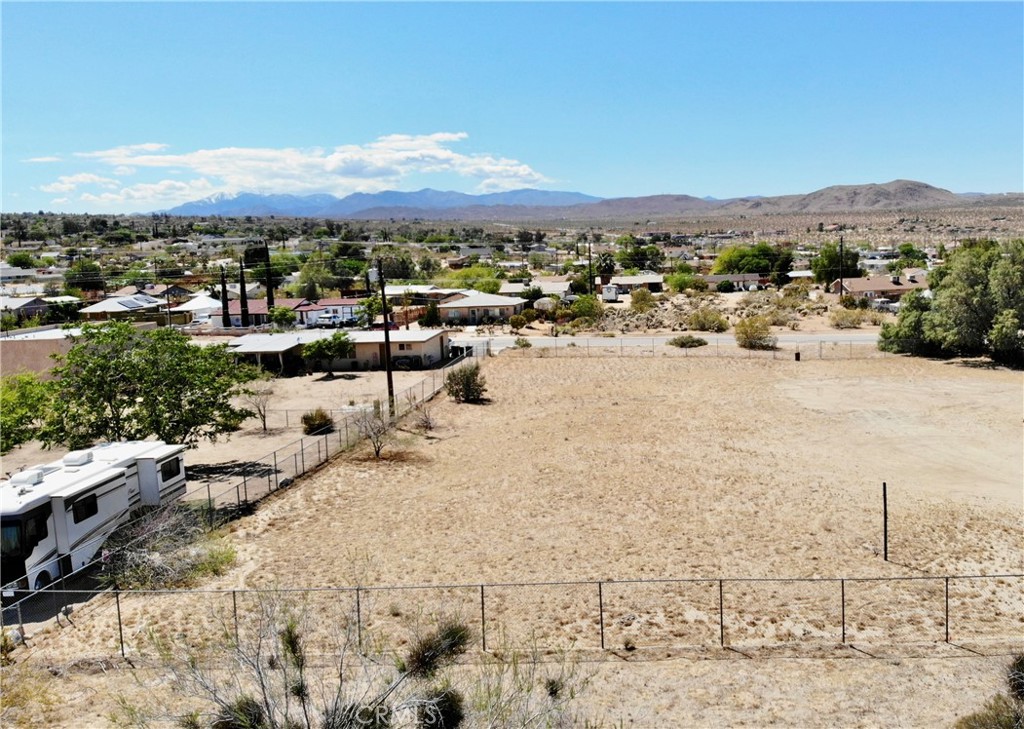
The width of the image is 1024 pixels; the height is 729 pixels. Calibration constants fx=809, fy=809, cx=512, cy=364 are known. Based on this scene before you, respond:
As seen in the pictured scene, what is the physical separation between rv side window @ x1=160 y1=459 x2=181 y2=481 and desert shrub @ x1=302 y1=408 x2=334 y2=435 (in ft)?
38.1

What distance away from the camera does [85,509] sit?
19.5 m

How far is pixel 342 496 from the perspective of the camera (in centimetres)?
2620

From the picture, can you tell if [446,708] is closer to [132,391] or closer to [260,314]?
[132,391]

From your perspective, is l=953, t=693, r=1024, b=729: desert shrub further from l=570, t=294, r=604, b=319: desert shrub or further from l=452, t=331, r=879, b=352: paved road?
l=570, t=294, r=604, b=319: desert shrub

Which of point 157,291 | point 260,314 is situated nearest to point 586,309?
point 260,314

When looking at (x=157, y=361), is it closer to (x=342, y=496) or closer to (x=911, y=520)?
(x=342, y=496)

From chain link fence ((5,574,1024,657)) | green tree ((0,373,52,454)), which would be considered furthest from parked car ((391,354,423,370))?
chain link fence ((5,574,1024,657))

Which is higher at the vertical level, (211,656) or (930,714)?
(211,656)

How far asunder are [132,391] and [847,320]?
60.3 metres

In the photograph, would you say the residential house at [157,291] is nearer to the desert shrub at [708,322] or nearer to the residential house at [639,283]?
the residential house at [639,283]

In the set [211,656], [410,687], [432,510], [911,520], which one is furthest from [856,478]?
[211,656]

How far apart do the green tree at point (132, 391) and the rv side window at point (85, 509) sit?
5850 millimetres

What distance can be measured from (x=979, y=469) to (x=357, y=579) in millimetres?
21859

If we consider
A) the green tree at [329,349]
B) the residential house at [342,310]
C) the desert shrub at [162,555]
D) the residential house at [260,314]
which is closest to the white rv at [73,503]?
the desert shrub at [162,555]
